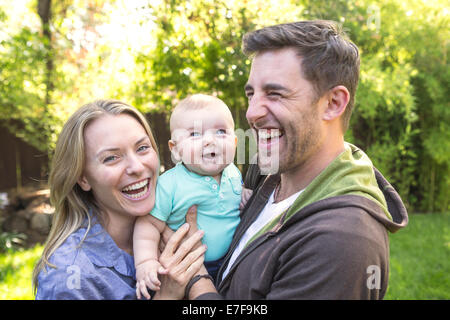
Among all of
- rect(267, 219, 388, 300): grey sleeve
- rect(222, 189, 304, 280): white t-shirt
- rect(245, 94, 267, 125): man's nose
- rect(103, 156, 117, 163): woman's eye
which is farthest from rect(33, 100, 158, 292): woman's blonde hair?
rect(267, 219, 388, 300): grey sleeve

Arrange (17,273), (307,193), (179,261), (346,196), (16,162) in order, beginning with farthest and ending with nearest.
→ (16,162) < (17,273) < (179,261) < (307,193) < (346,196)

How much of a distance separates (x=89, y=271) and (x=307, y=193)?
3.48 feet

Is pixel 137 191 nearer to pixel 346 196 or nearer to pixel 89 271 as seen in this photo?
pixel 89 271

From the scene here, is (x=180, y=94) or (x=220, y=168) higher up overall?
(x=180, y=94)

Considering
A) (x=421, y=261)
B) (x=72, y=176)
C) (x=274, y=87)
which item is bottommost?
(x=421, y=261)

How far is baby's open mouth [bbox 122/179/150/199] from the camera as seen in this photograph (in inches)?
81.4

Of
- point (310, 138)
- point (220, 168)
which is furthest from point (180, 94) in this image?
point (310, 138)

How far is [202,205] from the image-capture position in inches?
85.0

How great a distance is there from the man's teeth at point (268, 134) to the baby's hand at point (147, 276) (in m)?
0.80

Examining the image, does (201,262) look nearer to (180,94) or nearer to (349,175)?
(349,175)

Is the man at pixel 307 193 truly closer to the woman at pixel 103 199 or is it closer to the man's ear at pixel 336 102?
the man's ear at pixel 336 102

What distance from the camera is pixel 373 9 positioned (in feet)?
18.7

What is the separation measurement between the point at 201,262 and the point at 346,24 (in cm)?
478

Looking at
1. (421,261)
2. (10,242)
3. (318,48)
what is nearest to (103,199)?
(318,48)
